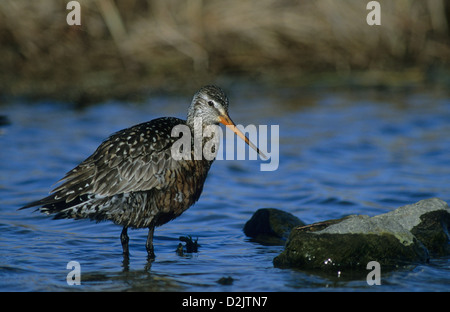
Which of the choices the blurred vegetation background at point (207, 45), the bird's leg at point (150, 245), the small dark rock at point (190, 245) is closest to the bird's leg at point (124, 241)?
the bird's leg at point (150, 245)

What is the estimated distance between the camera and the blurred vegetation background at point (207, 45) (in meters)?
12.3

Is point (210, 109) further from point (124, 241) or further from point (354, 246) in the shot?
point (354, 246)

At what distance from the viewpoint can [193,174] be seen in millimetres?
6109

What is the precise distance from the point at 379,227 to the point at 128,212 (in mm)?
2025

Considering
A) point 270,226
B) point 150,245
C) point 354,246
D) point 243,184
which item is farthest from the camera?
point 243,184

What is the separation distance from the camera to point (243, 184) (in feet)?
29.4

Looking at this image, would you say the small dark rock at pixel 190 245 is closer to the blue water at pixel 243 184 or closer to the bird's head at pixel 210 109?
the blue water at pixel 243 184

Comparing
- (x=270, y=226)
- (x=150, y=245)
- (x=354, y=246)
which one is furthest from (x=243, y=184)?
(x=354, y=246)

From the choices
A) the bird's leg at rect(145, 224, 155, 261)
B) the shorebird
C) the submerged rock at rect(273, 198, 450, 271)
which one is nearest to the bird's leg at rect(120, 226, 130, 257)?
the shorebird

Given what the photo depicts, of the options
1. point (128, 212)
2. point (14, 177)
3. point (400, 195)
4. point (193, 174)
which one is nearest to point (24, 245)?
point (128, 212)

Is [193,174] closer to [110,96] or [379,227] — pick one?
[379,227]

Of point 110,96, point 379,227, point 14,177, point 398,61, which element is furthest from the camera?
point 398,61

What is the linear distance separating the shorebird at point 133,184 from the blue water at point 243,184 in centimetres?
40

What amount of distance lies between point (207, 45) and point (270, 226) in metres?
6.69
